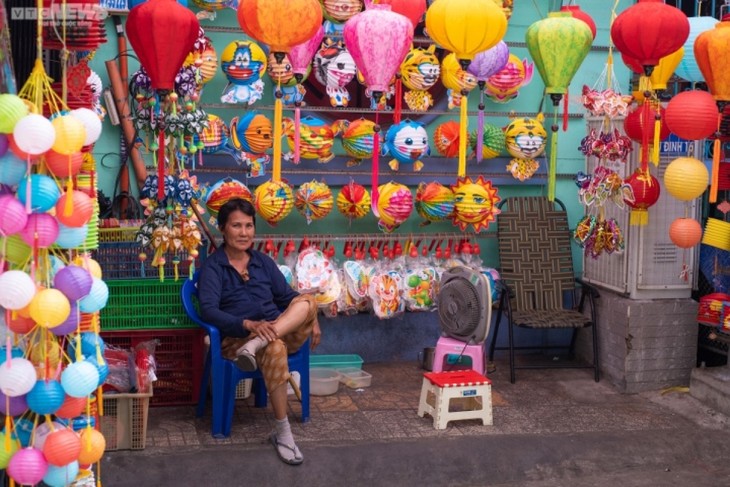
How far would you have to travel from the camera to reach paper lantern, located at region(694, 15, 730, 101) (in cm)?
459

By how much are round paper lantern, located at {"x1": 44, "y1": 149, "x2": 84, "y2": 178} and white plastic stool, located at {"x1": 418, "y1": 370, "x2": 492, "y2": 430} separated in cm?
279

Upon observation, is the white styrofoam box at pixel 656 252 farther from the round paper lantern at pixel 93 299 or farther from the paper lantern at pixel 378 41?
the round paper lantern at pixel 93 299

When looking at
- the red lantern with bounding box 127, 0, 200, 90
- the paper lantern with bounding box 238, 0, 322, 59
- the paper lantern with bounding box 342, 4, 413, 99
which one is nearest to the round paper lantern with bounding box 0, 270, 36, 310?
the red lantern with bounding box 127, 0, 200, 90

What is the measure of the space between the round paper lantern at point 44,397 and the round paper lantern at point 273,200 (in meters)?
2.70

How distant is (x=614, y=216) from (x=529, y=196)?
639 mm

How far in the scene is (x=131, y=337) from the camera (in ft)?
17.4

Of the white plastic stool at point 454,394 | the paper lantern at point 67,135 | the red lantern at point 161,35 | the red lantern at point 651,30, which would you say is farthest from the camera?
the white plastic stool at point 454,394

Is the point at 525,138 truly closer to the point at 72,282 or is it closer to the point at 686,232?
the point at 686,232

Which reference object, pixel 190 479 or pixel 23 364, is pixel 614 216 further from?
pixel 23 364

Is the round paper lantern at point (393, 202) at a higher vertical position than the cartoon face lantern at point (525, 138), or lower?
lower

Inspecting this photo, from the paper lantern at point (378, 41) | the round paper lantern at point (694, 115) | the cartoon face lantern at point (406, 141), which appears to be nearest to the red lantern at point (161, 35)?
the paper lantern at point (378, 41)

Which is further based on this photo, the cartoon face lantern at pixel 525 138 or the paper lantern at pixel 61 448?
the cartoon face lantern at pixel 525 138

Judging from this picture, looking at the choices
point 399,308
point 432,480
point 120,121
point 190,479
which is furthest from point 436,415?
point 120,121

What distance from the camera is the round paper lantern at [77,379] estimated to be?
2.99m
